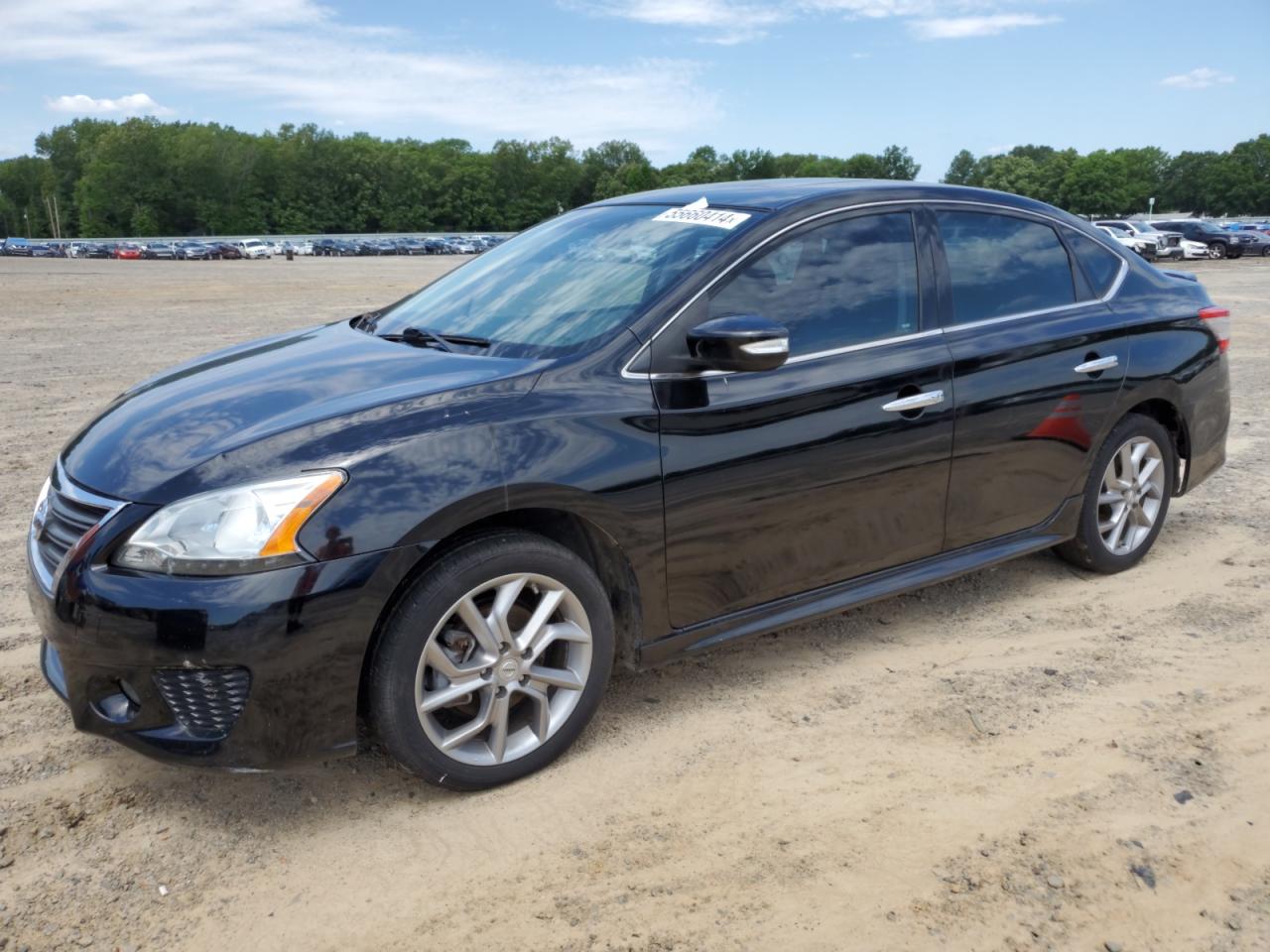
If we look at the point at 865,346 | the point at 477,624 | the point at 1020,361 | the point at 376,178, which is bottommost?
the point at 477,624

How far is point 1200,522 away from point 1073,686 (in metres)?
2.43

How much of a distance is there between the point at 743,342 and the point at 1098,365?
2.02m

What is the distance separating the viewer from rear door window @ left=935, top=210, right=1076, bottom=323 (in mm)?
4207

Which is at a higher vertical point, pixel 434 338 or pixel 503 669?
pixel 434 338

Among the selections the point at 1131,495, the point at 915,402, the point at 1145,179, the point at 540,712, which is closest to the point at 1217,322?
the point at 1131,495

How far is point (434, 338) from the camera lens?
150 inches

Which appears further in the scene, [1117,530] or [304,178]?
[304,178]

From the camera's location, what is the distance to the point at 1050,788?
3.21 meters

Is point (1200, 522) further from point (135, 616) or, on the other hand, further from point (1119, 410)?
point (135, 616)

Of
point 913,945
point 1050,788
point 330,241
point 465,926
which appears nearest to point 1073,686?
point 1050,788

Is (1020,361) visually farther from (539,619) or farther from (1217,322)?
(539,619)

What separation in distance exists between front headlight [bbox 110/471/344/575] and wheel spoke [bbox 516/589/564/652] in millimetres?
678

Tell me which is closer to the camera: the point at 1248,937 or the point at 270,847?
the point at 1248,937

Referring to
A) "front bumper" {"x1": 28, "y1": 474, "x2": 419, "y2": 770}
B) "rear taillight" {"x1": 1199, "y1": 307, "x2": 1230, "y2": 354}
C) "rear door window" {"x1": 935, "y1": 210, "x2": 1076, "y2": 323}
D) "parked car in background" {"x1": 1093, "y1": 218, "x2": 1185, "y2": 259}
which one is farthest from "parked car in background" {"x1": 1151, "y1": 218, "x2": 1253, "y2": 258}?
"front bumper" {"x1": 28, "y1": 474, "x2": 419, "y2": 770}
